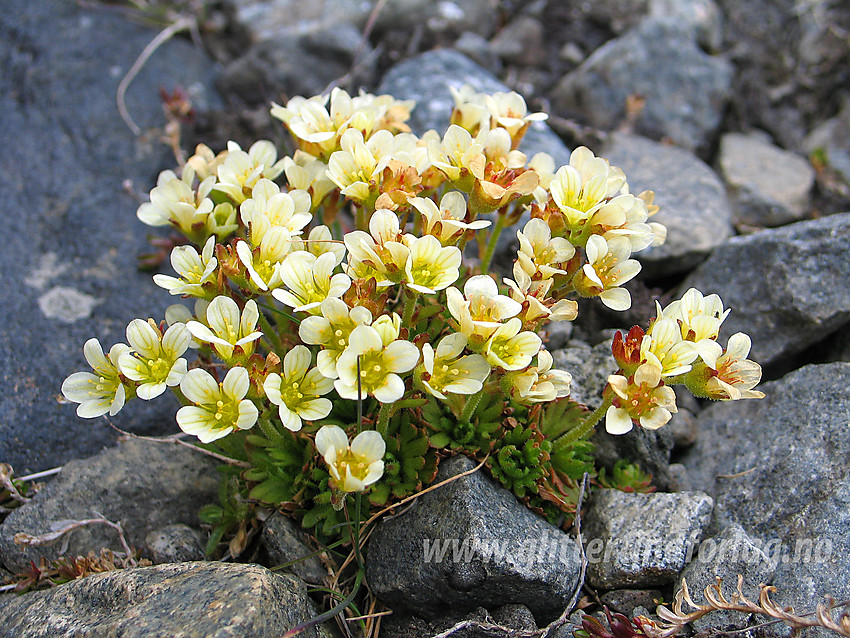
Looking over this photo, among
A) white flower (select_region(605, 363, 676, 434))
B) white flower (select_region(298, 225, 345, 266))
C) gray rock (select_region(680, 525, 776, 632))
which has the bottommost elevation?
gray rock (select_region(680, 525, 776, 632))

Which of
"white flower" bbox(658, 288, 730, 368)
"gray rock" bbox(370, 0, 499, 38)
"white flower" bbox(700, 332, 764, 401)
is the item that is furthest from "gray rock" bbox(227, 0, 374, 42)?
"white flower" bbox(700, 332, 764, 401)

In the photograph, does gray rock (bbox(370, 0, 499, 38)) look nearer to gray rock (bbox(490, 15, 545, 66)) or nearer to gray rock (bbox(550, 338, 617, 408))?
gray rock (bbox(490, 15, 545, 66))

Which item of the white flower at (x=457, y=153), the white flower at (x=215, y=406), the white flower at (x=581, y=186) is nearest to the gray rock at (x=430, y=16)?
the white flower at (x=457, y=153)

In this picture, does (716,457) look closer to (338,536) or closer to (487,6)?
(338,536)

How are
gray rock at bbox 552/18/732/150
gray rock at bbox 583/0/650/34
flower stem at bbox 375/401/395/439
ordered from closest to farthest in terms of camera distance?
flower stem at bbox 375/401/395/439
gray rock at bbox 552/18/732/150
gray rock at bbox 583/0/650/34

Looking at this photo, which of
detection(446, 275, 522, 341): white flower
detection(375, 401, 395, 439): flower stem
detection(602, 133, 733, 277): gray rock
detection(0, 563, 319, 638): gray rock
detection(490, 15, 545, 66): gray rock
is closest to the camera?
detection(0, 563, 319, 638): gray rock

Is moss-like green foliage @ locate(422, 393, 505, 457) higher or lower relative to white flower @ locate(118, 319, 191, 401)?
lower

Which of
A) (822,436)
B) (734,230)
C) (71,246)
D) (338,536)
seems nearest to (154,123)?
(71,246)

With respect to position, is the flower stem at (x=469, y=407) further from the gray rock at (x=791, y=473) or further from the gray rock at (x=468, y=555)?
the gray rock at (x=791, y=473)
